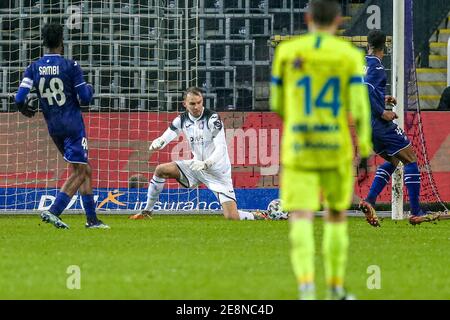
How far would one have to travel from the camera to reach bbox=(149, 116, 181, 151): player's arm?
50.9ft

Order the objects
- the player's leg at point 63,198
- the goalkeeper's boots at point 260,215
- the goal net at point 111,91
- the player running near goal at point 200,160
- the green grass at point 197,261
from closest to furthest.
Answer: the green grass at point 197,261 < the player's leg at point 63,198 < the player running near goal at point 200,160 < the goalkeeper's boots at point 260,215 < the goal net at point 111,91

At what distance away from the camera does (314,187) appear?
7.14m

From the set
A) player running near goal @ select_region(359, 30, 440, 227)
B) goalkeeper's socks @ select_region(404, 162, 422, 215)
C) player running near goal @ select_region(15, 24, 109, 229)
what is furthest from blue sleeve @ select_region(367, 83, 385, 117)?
player running near goal @ select_region(15, 24, 109, 229)

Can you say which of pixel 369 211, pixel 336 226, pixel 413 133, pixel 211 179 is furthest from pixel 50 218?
pixel 336 226

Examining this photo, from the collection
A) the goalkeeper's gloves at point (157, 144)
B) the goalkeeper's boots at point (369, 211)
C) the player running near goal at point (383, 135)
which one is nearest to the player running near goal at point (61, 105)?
the goalkeeper's gloves at point (157, 144)

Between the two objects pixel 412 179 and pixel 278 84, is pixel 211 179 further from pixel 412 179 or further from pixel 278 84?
pixel 278 84

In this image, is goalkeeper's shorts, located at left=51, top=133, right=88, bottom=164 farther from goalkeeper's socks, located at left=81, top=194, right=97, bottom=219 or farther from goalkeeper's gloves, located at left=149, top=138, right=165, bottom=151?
goalkeeper's gloves, located at left=149, top=138, right=165, bottom=151

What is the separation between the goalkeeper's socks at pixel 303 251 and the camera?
6.94 metres

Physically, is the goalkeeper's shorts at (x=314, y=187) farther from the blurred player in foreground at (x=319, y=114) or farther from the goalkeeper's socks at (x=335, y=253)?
the goalkeeper's socks at (x=335, y=253)

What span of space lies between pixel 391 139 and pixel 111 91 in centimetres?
616

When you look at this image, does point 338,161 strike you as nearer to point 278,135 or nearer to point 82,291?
point 82,291

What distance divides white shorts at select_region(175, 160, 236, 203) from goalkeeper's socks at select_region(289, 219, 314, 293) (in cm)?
895

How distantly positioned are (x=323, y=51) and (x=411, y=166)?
26.5 ft

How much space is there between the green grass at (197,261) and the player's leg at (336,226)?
1.80 feet
